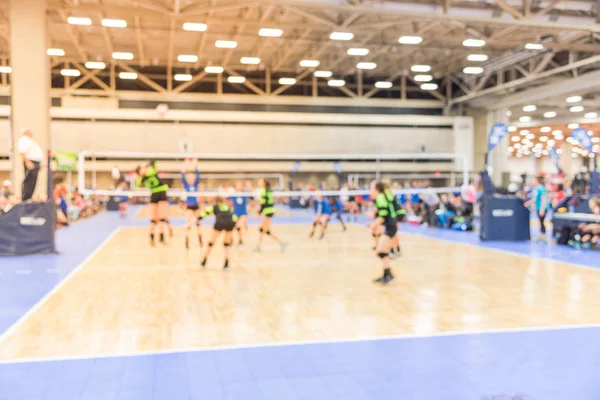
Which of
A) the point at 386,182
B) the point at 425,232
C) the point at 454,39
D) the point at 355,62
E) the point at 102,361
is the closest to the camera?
the point at 102,361

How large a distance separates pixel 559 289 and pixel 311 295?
145 inches

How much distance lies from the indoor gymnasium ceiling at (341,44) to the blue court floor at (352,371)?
491 inches

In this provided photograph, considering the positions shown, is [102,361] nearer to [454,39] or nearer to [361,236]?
[361,236]

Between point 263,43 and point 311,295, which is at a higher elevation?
point 263,43

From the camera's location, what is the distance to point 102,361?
15.3 feet

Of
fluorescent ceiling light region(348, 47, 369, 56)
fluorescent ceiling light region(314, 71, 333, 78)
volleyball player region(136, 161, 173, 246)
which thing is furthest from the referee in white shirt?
fluorescent ceiling light region(314, 71, 333, 78)

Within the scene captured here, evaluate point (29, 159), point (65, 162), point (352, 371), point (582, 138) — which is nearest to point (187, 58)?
point (65, 162)

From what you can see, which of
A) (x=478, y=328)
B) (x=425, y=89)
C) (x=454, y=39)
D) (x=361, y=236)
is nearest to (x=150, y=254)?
(x=361, y=236)

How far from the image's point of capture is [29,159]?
11602mm

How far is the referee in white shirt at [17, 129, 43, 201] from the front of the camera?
11391mm

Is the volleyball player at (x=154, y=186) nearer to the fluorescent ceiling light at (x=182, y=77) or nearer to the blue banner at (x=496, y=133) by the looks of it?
the blue banner at (x=496, y=133)

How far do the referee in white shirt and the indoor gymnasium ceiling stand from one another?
213 inches

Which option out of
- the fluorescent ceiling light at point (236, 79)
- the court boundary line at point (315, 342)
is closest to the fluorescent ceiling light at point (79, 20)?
the fluorescent ceiling light at point (236, 79)

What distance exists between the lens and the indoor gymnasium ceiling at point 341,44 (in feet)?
56.0
